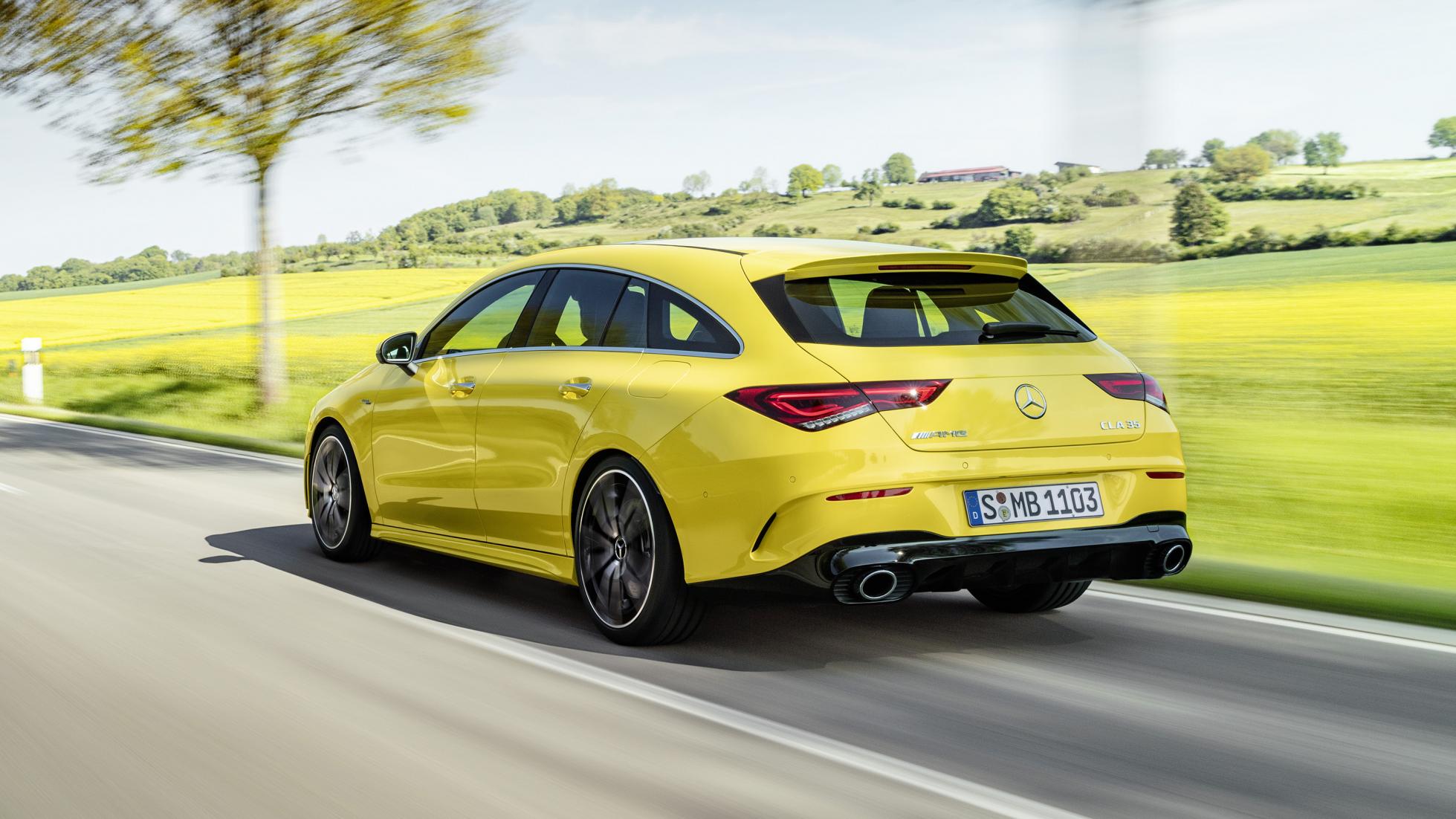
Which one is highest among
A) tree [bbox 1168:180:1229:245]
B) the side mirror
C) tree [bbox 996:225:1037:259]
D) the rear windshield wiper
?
tree [bbox 1168:180:1229:245]

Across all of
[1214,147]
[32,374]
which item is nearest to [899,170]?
[1214,147]

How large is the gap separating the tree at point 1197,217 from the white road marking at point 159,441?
7.91m

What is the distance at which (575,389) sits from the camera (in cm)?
575

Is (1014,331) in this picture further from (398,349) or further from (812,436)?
(398,349)

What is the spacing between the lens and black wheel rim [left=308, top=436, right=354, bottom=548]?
7.55 metres

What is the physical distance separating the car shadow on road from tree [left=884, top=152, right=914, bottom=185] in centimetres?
3627

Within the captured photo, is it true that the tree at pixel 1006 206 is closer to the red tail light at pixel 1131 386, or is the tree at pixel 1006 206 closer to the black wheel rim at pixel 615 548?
the red tail light at pixel 1131 386

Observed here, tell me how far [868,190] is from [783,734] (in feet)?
133

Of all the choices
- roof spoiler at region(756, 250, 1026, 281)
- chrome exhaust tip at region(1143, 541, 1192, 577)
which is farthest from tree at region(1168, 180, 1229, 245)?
chrome exhaust tip at region(1143, 541, 1192, 577)

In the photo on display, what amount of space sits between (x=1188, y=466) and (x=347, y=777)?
791 cm

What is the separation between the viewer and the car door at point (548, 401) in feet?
18.8

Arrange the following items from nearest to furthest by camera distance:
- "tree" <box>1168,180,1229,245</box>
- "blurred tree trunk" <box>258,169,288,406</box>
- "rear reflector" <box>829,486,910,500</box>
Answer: "rear reflector" <box>829,486,910,500</box> < "tree" <box>1168,180,1229,245</box> < "blurred tree trunk" <box>258,169,288,406</box>

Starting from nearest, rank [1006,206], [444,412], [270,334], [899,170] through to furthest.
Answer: [444,412], [270,334], [1006,206], [899,170]

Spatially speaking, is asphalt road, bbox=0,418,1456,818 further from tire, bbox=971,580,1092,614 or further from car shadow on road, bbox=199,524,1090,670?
tire, bbox=971,580,1092,614
